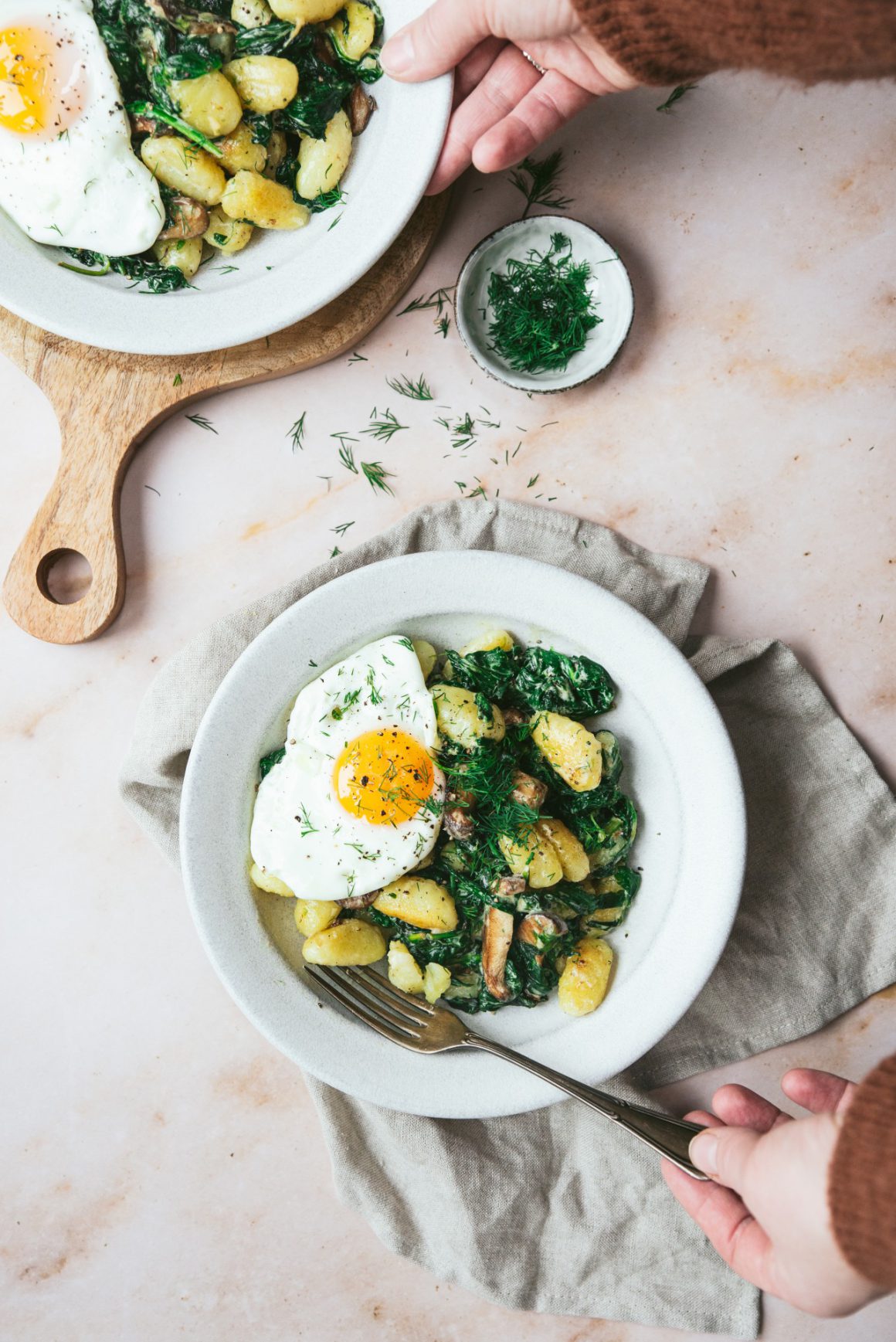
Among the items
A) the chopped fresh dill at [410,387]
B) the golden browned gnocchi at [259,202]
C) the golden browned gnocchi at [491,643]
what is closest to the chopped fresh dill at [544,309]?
the chopped fresh dill at [410,387]

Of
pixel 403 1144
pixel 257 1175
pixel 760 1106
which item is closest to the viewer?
pixel 760 1106

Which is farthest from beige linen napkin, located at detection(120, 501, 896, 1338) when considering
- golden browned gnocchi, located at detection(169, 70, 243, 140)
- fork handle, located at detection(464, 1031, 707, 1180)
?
golden browned gnocchi, located at detection(169, 70, 243, 140)

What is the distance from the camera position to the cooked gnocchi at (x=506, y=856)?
2.39 metres

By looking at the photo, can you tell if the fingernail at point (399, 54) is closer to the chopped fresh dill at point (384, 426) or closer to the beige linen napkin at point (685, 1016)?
the chopped fresh dill at point (384, 426)

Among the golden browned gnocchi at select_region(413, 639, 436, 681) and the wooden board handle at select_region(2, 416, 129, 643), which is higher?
the wooden board handle at select_region(2, 416, 129, 643)

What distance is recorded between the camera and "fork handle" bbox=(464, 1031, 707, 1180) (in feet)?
7.54

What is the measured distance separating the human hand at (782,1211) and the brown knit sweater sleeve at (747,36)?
1.97m

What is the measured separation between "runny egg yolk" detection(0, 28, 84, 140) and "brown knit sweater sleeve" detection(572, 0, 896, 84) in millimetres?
1256

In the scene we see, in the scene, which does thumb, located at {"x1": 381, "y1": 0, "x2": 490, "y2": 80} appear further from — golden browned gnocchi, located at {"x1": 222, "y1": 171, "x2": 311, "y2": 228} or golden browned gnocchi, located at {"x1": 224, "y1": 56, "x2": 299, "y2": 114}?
golden browned gnocchi, located at {"x1": 222, "y1": 171, "x2": 311, "y2": 228}

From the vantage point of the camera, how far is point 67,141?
245 centimetres

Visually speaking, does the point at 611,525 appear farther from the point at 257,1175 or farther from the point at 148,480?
the point at 257,1175

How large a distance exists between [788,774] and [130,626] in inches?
77.3

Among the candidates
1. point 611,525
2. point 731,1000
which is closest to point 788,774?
point 731,1000

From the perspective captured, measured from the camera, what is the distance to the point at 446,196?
9.07ft
